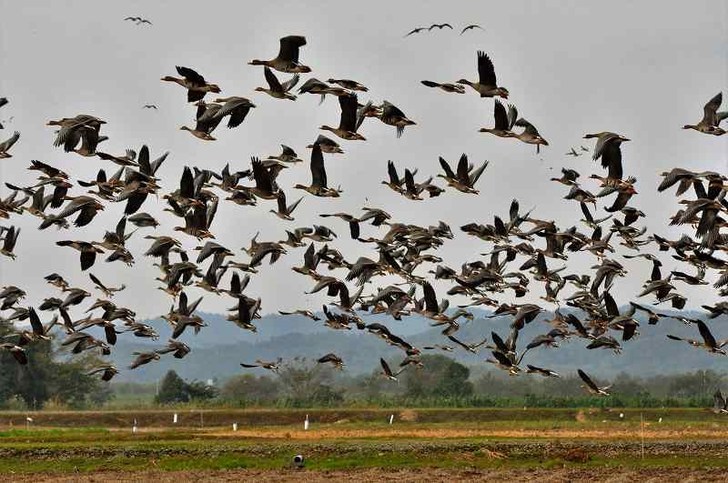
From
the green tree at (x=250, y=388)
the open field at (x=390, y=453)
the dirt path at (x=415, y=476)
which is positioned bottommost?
the dirt path at (x=415, y=476)

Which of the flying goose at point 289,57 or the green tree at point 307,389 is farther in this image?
the green tree at point 307,389

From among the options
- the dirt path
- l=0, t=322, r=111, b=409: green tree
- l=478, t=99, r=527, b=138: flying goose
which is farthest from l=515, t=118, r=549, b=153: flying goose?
l=0, t=322, r=111, b=409: green tree

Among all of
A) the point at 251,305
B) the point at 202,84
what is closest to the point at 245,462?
the point at 251,305

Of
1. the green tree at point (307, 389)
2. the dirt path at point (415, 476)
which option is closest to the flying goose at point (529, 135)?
the dirt path at point (415, 476)

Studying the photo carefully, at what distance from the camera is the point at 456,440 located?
52.8 metres

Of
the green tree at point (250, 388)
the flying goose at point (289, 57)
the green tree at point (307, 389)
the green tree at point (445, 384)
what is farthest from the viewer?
the green tree at point (250, 388)

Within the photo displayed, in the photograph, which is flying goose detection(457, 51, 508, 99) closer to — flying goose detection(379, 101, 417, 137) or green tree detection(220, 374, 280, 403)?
flying goose detection(379, 101, 417, 137)

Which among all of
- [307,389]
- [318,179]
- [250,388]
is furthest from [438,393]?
[318,179]

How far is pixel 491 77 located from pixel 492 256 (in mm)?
9999

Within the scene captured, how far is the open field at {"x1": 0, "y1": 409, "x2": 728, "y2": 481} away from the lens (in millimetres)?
42000

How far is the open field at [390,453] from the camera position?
138ft

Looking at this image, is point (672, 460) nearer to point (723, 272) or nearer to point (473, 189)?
point (723, 272)

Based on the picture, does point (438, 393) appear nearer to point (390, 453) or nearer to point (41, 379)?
point (41, 379)

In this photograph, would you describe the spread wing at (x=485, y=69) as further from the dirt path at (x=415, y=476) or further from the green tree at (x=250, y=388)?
the green tree at (x=250, y=388)
